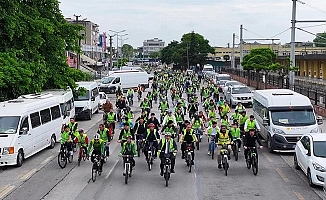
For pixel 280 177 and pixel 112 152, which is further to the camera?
pixel 112 152

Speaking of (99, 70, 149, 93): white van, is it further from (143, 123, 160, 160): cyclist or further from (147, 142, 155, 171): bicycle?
(147, 142, 155, 171): bicycle

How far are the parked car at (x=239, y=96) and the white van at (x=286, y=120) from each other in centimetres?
1851

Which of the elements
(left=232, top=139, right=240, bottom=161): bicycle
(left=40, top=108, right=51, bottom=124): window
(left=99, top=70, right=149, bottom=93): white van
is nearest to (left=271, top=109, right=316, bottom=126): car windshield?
(left=232, top=139, right=240, bottom=161): bicycle

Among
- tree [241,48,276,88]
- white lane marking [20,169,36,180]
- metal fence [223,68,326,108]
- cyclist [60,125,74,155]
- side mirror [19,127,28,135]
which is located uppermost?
tree [241,48,276,88]

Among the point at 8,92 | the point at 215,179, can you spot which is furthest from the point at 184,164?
the point at 8,92

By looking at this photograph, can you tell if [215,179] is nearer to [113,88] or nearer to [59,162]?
[59,162]

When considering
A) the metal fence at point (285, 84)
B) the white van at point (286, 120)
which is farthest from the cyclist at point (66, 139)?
the metal fence at point (285, 84)

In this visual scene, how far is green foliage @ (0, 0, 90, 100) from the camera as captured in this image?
27109 mm

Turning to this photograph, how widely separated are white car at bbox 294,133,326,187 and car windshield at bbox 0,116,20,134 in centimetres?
989

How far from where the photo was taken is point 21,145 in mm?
19609

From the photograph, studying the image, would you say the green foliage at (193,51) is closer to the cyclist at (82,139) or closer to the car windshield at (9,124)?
the car windshield at (9,124)

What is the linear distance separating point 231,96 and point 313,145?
84.5 feet

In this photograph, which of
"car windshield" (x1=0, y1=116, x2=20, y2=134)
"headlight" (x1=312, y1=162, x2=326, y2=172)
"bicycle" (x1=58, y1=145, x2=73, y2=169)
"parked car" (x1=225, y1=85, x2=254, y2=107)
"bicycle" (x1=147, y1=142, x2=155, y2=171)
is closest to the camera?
"headlight" (x1=312, y1=162, x2=326, y2=172)

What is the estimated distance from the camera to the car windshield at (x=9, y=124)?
19.4 metres
